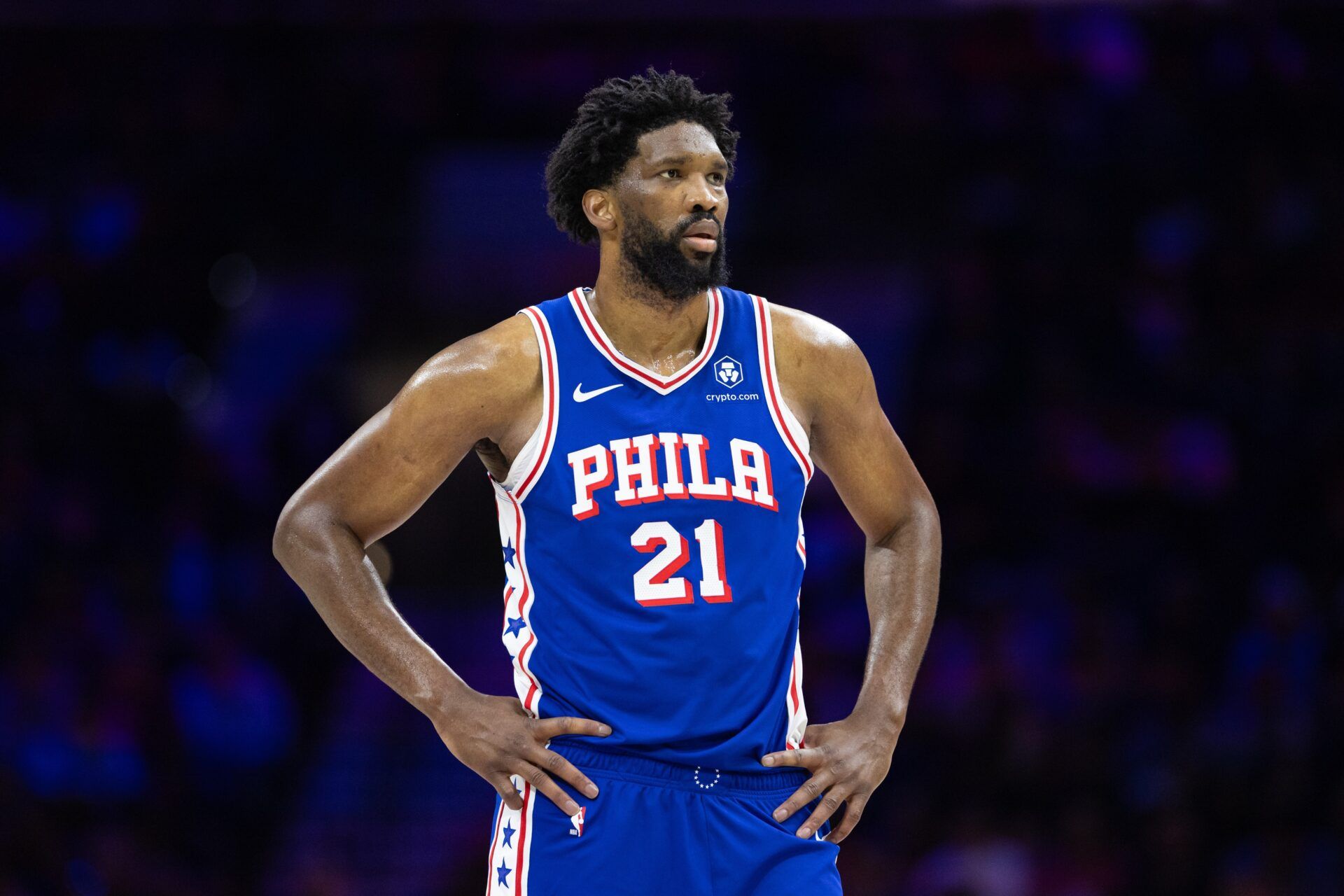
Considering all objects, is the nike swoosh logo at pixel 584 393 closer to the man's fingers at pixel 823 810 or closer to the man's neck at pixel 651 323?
the man's neck at pixel 651 323

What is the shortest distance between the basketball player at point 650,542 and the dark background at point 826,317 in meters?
4.38

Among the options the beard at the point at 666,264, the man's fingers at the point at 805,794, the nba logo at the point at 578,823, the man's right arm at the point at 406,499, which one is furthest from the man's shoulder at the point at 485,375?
the man's fingers at the point at 805,794

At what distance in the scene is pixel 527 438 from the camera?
3496 mm

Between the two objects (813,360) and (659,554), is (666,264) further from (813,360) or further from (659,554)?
(659,554)

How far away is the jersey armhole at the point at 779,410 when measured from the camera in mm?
3578

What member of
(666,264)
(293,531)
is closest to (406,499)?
(293,531)

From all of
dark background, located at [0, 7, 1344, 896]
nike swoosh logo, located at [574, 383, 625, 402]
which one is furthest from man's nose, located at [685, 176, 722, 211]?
dark background, located at [0, 7, 1344, 896]

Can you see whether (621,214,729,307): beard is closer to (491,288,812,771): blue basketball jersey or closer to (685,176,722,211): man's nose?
(685,176,722,211): man's nose

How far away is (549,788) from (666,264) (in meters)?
1.21

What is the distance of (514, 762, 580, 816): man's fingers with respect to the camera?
3264 millimetres

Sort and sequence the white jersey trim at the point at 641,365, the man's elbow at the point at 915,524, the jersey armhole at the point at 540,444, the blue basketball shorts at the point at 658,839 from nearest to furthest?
the blue basketball shorts at the point at 658,839, the jersey armhole at the point at 540,444, the white jersey trim at the point at 641,365, the man's elbow at the point at 915,524

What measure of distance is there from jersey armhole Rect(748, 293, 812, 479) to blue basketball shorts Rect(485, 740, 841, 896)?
0.73m

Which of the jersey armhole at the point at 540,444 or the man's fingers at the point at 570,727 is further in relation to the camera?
the jersey armhole at the point at 540,444

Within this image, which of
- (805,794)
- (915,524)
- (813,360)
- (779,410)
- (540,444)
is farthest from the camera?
(915,524)
